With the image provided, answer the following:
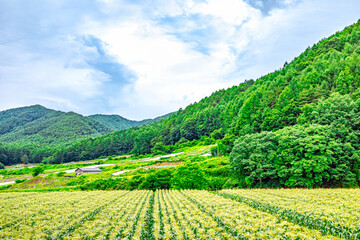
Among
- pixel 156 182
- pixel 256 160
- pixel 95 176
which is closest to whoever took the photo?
pixel 256 160

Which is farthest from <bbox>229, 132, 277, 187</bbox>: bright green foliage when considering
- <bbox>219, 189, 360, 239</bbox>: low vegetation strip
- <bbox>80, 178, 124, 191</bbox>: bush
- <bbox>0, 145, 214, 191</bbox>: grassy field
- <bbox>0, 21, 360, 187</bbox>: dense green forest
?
<bbox>80, 178, 124, 191</bbox>: bush

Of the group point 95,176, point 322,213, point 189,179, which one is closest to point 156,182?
point 189,179

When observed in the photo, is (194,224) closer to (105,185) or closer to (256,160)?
(256,160)

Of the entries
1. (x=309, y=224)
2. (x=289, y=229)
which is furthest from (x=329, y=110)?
(x=289, y=229)

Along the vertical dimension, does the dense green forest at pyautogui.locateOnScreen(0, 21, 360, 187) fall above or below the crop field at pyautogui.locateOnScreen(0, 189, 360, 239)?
above

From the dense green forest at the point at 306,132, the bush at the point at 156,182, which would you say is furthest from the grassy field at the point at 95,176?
the dense green forest at the point at 306,132

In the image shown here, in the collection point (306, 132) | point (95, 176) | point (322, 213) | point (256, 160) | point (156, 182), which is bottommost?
point (95, 176)

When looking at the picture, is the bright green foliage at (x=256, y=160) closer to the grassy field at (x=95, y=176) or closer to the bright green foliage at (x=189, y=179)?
the bright green foliage at (x=189, y=179)

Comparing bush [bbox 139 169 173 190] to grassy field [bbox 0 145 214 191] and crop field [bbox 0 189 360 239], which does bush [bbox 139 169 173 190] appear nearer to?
grassy field [bbox 0 145 214 191]

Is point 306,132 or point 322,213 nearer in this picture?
point 322,213

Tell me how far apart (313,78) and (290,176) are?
45.5 metres

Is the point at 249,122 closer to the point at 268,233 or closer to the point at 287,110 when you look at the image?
the point at 287,110

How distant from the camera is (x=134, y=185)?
43.0m

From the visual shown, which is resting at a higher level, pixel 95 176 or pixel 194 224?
pixel 194 224
